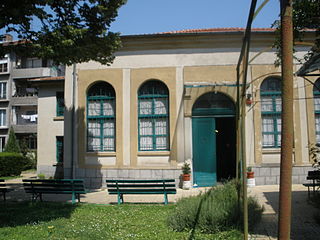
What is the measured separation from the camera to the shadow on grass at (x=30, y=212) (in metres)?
7.23

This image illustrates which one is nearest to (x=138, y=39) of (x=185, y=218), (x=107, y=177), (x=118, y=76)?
(x=118, y=76)

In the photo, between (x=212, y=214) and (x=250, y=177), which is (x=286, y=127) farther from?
(x=250, y=177)

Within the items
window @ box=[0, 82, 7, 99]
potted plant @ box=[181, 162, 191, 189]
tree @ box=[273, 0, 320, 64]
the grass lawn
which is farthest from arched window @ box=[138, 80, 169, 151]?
window @ box=[0, 82, 7, 99]

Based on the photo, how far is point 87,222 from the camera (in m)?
6.91

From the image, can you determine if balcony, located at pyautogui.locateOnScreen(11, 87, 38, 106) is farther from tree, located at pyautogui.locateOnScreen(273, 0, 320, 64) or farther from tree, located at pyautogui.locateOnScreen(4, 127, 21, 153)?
tree, located at pyautogui.locateOnScreen(273, 0, 320, 64)

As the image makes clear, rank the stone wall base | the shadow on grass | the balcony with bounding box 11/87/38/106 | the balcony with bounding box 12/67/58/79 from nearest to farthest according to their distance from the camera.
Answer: the shadow on grass → the stone wall base → the balcony with bounding box 11/87/38/106 → the balcony with bounding box 12/67/58/79

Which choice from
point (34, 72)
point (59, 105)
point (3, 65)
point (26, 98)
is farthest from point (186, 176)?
point (3, 65)

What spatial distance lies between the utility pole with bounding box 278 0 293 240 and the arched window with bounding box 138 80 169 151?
1032 cm

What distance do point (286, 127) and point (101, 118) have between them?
11614 millimetres

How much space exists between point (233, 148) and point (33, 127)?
26.3 m

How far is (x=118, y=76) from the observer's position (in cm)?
1319

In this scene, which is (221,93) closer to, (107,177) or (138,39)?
(138,39)

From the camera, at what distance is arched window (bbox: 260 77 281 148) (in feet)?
41.4

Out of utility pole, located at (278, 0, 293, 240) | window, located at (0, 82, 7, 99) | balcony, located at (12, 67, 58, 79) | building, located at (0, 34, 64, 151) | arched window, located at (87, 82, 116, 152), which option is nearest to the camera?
utility pole, located at (278, 0, 293, 240)
